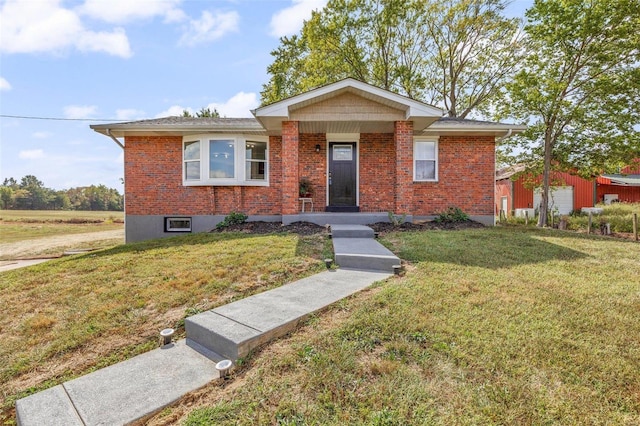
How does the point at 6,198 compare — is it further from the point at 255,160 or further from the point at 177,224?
the point at 255,160

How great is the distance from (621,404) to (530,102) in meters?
13.2

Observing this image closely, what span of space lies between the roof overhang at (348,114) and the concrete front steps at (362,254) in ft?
11.7

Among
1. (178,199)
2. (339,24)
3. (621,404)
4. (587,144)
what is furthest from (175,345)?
(339,24)

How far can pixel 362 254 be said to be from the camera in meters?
4.83

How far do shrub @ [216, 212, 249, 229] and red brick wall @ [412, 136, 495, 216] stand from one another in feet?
18.4

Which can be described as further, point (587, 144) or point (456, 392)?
point (587, 144)

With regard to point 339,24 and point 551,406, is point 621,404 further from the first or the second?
point 339,24

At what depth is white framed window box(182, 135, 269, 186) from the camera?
364 inches

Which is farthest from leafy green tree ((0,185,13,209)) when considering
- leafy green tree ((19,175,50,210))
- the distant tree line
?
leafy green tree ((19,175,50,210))

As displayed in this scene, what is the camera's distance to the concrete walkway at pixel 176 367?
188cm

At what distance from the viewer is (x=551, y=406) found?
1804mm

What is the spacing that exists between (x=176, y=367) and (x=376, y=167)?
8.37 m

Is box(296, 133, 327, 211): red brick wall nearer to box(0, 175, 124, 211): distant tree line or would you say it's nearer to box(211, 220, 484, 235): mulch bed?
box(211, 220, 484, 235): mulch bed

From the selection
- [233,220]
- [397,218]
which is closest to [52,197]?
[233,220]
